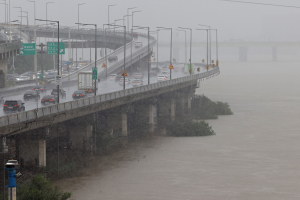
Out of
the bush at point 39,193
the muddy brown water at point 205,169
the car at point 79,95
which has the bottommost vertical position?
the muddy brown water at point 205,169

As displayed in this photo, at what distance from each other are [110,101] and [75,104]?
448 inches

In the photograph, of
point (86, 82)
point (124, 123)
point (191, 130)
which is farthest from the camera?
point (191, 130)

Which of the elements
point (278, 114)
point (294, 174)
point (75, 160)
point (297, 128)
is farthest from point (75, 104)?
point (278, 114)

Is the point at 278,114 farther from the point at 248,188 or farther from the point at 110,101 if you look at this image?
the point at 248,188

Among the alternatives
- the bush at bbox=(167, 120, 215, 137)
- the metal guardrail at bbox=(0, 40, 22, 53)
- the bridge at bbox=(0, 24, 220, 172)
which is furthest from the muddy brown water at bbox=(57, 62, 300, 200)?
the metal guardrail at bbox=(0, 40, 22, 53)

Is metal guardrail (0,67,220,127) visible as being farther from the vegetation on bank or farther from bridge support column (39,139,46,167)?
the vegetation on bank

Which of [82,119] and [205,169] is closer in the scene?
[205,169]

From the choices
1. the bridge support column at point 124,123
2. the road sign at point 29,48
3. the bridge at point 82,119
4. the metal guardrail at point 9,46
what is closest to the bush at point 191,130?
the bridge at point 82,119

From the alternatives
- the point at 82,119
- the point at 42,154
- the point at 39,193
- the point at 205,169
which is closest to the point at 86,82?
the point at 82,119

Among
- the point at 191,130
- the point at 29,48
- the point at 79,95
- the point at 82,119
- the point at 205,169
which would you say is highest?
the point at 29,48

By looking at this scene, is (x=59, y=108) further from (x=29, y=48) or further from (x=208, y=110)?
(x=208, y=110)

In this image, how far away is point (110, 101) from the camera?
55781mm

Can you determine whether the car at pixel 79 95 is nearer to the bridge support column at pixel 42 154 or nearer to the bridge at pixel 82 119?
the bridge at pixel 82 119

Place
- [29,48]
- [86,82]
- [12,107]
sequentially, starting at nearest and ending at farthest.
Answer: [12,107], [86,82], [29,48]
